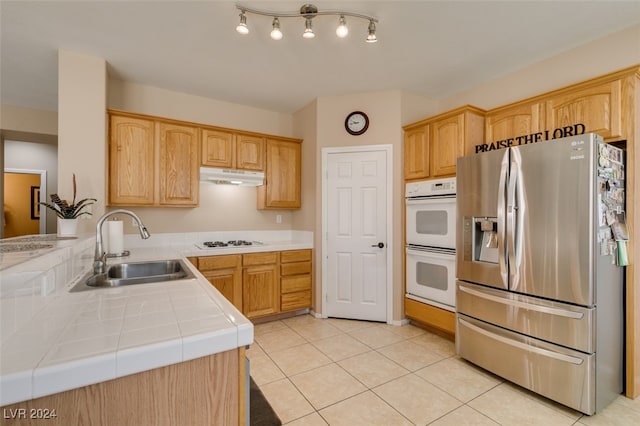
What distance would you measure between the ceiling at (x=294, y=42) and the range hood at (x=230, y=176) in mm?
966

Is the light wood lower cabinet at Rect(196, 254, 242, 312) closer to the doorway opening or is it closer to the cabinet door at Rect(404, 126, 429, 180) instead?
the cabinet door at Rect(404, 126, 429, 180)

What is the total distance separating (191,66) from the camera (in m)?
2.90

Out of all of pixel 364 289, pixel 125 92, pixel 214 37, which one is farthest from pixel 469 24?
pixel 125 92

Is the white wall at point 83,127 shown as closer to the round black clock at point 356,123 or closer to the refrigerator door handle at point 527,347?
the round black clock at point 356,123

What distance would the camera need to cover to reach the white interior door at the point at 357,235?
3.46 meters

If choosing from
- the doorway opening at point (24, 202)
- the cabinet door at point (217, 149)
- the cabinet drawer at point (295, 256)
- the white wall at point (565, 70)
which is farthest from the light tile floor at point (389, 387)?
the doorway opening at point (24, 202)

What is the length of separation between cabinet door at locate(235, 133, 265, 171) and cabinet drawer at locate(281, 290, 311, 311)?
1.61 meters

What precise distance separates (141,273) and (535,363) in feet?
9.52

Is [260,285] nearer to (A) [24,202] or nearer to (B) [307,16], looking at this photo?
(B) [307,16]

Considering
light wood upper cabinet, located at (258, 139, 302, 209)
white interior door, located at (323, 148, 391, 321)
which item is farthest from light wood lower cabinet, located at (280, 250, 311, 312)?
light wood upper cabinet, located at (258, 139, 302, 209)

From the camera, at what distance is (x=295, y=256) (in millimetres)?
3623

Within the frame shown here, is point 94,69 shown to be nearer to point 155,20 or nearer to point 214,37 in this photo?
point 155,20

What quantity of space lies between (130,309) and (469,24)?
2.85 metres

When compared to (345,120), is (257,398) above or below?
below
